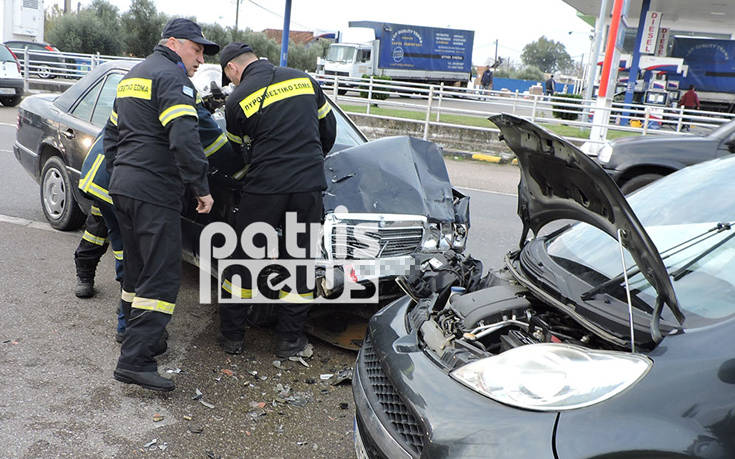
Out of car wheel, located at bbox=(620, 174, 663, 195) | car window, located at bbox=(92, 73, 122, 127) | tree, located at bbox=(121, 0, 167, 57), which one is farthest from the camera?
tree, located at bbox=(121, 0, 167, 57)

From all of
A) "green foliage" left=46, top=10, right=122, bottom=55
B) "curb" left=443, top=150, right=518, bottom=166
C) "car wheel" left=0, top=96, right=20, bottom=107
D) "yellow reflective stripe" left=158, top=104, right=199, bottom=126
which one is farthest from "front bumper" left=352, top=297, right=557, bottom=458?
"green foliage" left=46, top=10, right=122, bottom=55

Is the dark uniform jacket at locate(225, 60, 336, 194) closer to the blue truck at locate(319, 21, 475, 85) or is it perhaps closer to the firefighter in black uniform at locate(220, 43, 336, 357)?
the firefighter in black uniform at locate(220, 43, 336, 357)

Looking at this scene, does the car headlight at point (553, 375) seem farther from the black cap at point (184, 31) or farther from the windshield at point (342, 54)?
the windshield at point (342, 54)

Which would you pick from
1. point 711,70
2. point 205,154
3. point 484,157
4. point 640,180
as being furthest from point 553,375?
point 711,70

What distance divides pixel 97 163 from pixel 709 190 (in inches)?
132

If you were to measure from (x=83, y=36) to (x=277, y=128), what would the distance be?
34.5 meters

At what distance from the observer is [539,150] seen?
100 inches

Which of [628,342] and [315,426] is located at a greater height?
[628,342]

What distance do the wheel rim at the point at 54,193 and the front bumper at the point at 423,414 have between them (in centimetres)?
440

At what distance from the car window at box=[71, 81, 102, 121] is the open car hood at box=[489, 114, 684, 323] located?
13.6 ft

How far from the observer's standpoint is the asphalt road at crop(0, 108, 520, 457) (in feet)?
9.85

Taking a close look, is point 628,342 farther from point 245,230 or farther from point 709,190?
point 245,230

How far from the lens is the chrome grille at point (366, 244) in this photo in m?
3.95

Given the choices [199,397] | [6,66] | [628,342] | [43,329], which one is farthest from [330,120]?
[6,66]
